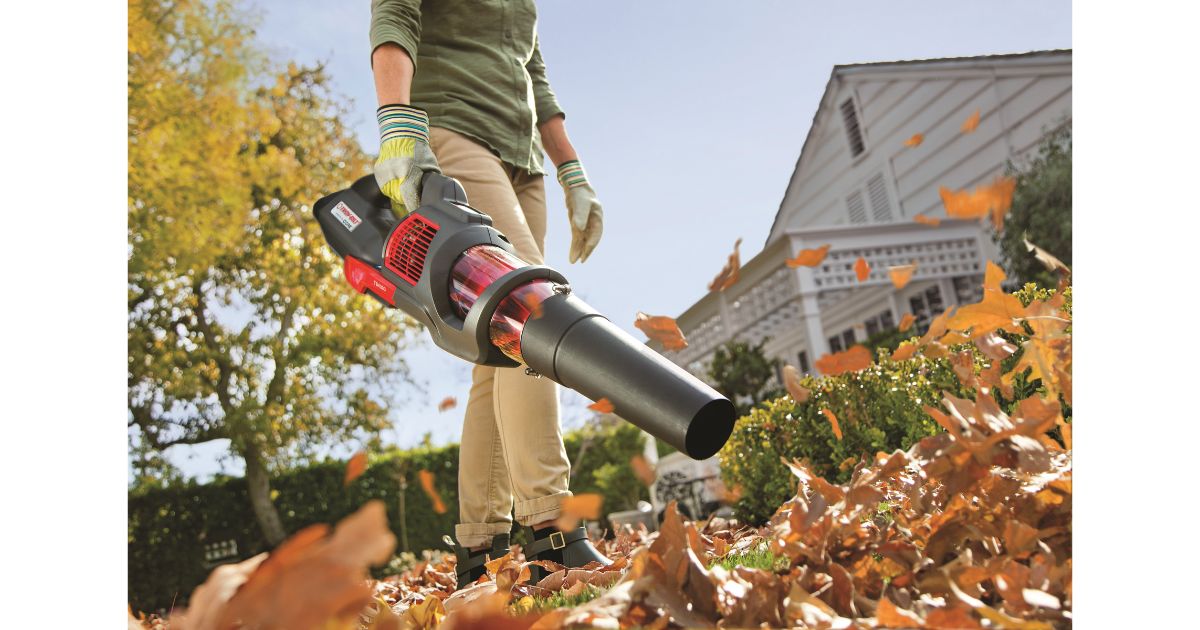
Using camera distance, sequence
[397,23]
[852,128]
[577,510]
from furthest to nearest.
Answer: [852,128], [397,23], [577,510]

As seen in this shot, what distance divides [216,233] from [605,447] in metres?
5.32

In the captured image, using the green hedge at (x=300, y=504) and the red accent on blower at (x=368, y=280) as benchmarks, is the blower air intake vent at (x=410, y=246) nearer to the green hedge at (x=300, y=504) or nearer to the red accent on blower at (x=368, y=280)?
the red accent on blower at (x=368, y=280)

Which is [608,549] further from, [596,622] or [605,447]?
[605,447]

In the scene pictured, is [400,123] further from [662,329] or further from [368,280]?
[662,329]

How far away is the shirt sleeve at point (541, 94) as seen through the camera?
233 centimetres

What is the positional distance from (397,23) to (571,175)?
73 cm

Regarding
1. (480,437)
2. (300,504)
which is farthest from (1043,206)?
(300,504)

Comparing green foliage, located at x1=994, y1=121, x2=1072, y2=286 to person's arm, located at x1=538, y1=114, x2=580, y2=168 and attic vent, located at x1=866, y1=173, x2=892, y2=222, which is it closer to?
attic vent, located at x1=866, y1=173, x2=892, y2=222

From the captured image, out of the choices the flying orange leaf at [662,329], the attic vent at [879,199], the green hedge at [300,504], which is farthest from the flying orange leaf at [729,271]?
the attic vent at [879,199]

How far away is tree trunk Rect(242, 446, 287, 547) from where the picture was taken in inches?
369

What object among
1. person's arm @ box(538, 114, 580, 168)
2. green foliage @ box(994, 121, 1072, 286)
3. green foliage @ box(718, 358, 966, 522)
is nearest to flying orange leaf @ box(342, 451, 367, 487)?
person's arm @ box(538, 114, 580, 168)

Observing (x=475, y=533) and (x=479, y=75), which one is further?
(x=479, y=75)

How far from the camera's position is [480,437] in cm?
187
